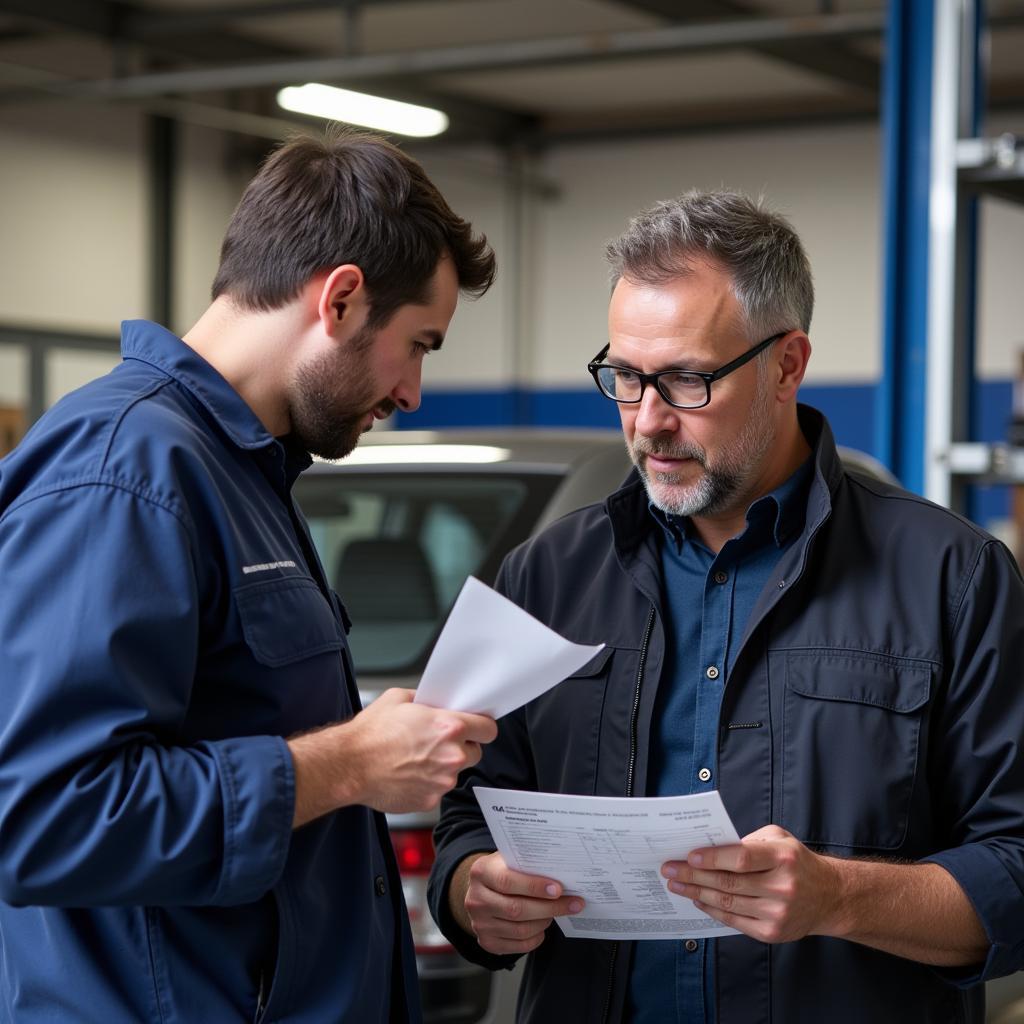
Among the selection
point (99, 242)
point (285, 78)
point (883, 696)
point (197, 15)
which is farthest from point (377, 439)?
point (99, 242)

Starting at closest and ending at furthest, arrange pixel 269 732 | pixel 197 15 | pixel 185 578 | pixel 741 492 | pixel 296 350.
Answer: pixel 185 578 → pixel 269 732 → pixel 296 350 → pixel 741 492 → pixel 197 15

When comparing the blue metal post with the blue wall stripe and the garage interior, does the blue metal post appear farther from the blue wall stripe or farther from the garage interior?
the blue wall stripe

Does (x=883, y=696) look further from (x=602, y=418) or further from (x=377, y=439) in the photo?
(x=602, y=418)

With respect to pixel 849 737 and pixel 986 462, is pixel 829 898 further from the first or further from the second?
pixel 986 462

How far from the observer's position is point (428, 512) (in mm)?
3680

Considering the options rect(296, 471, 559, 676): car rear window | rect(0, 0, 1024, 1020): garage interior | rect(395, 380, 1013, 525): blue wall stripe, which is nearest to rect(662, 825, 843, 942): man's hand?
rect(296, 471, 559, 676): car rear window

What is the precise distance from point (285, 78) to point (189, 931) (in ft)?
30.6

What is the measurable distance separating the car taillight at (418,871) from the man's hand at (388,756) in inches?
43.9

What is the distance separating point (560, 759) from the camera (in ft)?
7.04

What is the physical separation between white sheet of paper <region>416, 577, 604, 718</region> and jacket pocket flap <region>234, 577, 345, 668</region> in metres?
0.15

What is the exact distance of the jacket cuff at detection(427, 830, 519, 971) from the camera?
2.13 m

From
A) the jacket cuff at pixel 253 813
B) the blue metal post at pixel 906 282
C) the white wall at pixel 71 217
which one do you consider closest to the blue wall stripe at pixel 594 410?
the white wall at pixel 71 217

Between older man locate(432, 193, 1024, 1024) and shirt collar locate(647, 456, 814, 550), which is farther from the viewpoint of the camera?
shirt collar locate(647, 456, 814, 550)

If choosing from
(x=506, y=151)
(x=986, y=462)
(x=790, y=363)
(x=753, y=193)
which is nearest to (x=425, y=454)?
(x=986, y=462)
